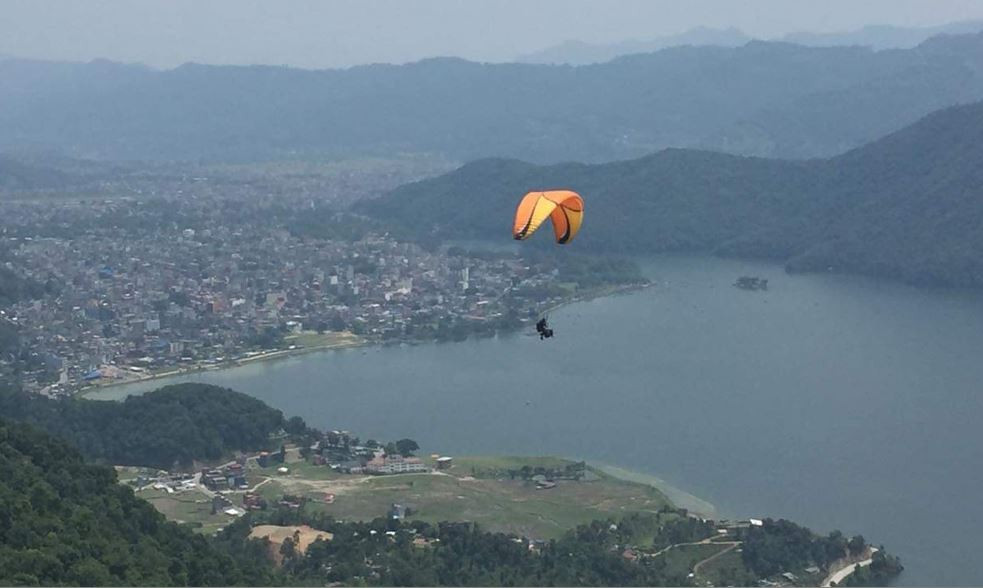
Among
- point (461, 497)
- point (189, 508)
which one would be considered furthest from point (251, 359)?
point (461, 497)

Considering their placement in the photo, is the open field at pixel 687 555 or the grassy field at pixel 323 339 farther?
the grassy field at pixel 323 339

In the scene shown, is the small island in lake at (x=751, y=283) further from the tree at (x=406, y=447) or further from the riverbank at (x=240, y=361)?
the tree at (x=406, y=447)

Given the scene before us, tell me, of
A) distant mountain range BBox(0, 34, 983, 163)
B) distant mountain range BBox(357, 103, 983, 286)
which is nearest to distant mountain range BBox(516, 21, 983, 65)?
distant mountain range BBox(0, 34, 983, 163)

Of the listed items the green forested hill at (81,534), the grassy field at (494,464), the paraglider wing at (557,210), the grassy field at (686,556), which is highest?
the paraglider wing at (557,210)

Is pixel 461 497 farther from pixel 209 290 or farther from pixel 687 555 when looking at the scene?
pixel 209 290

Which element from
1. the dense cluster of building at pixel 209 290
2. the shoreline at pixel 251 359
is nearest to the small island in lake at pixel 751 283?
the dense cluster of building at pixel 209 290

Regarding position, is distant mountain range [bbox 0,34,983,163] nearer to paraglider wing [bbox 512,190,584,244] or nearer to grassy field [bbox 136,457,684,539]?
grassy field [bbox 136,457,684,539]
